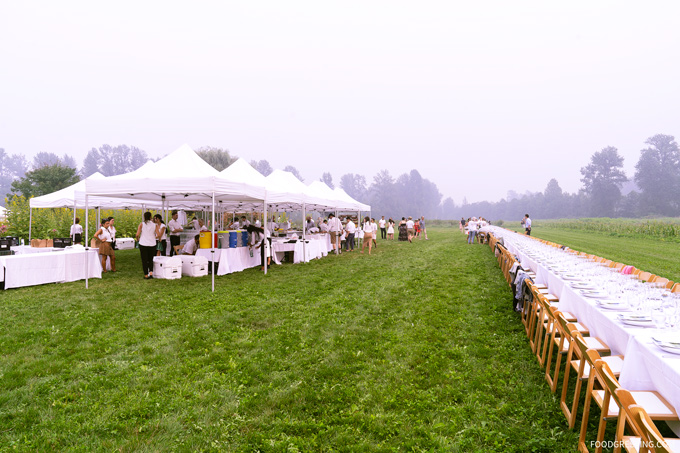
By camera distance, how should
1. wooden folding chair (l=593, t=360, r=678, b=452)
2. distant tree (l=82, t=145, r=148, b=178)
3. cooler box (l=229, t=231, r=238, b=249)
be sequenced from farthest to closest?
distant tree (l=82, t=145, r=148, b=178) → cooler box (l=229, t=231, r=238, b=249) → wooden folding chair (l=593, t=360, r=678, b=452)

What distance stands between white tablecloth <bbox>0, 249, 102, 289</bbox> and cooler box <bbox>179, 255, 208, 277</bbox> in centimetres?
202

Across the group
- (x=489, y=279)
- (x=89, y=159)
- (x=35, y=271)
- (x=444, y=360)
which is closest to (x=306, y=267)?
(x=489, y=279)

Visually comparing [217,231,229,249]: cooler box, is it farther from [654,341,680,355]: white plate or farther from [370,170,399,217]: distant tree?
[370,170,399,217]: distant tree

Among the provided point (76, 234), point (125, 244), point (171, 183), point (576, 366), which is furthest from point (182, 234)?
point (576, 366)

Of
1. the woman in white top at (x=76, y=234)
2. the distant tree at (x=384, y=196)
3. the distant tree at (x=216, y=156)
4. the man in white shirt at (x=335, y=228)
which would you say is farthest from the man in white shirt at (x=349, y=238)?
the distant tree at (x=384, y=196)

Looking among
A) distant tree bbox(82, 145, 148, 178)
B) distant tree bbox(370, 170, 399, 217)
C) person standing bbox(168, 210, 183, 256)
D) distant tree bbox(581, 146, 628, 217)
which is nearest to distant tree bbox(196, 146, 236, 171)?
person standing bbox(168, 210, 183, 256)

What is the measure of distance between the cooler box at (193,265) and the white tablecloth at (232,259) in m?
0.20

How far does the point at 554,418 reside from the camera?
279 centimetres

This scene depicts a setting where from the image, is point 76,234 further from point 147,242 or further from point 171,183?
point 171,183

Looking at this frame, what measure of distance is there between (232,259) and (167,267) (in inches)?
68.1

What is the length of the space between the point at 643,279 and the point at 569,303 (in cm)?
134

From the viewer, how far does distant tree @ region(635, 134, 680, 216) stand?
277 feet

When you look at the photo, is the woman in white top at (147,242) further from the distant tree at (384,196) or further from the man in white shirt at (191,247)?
the distant tree at (384,196)

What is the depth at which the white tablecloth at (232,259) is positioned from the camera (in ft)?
30.4
